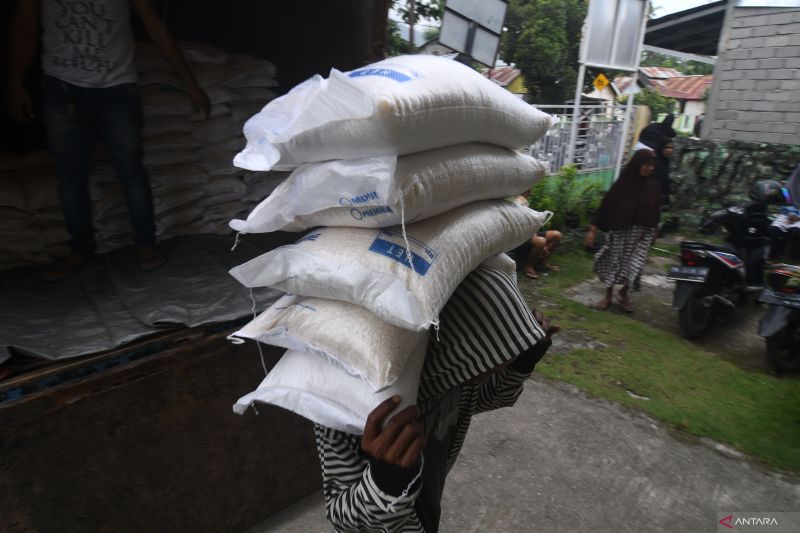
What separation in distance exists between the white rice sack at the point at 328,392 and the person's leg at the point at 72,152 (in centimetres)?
190

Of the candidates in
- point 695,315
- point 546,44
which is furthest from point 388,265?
point 546,44

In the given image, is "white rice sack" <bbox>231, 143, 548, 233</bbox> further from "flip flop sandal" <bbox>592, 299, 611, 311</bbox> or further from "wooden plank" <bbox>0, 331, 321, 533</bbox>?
"flip flop sandal" <bbox>592, 299, 611, 311</bbox>

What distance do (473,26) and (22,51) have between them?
12.0 ft

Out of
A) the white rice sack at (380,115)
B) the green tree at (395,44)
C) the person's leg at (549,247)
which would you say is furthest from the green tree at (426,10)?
the white rice sack at (380,115)

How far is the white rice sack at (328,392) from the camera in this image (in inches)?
39.9

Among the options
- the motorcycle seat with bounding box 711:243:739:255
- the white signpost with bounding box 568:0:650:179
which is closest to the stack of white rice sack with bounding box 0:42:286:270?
the motorcycle seat with bounding box 711:243:739:255

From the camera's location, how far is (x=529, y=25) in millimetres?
13820

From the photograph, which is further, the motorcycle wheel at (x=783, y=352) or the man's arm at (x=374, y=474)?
the motorcycle wheel at (x=783, y=352)

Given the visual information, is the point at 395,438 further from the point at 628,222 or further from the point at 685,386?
the point at 628,222

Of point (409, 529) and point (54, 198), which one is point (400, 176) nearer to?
point (409, 529)

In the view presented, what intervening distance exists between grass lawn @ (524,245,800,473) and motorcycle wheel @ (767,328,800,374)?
0.33ft

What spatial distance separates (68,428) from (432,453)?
1.23 metres

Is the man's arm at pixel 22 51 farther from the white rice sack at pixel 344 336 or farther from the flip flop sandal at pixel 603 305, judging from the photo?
the flip flop sandal at pixel 603 305

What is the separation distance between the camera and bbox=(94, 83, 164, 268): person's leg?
7.77 feet
